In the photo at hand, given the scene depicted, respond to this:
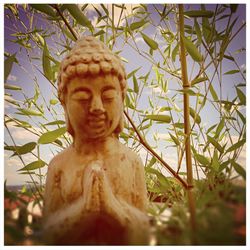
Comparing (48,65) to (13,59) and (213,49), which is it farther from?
(213,49)

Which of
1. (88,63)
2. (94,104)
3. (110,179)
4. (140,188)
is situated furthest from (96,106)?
(140,188)

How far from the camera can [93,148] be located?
1157 millimetres

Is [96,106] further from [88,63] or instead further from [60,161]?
[60,161]

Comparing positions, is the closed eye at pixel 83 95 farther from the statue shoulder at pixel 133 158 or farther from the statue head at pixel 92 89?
the statue shoulder at pixel 133 158

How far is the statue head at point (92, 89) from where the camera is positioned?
3.53ft

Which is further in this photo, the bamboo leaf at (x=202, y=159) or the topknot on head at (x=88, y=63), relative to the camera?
the bamboo leaf at (x=202, y=159)

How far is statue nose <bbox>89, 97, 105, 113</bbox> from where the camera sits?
3.47 feet

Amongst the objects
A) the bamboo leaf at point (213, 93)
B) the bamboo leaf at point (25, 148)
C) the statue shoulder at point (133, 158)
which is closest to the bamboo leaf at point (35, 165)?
the bamboo leaf at point (25, 148)

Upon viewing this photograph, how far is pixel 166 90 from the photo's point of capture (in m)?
1.90

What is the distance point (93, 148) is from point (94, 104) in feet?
0.64

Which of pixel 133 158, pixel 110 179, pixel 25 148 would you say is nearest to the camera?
pixel 110 179

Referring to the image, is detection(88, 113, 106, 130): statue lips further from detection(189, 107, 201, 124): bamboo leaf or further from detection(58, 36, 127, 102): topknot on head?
detection(189, 107, 201, 124): bamboo leaf
